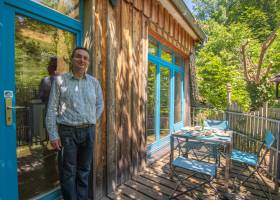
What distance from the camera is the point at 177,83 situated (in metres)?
6.73

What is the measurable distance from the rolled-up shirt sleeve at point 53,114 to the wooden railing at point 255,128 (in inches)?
116

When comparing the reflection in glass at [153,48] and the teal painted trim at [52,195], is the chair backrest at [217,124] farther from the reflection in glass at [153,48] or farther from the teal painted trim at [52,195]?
the teal painted trim at [52,195]

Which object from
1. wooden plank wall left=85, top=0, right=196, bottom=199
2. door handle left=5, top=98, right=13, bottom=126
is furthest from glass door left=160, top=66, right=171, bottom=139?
door handle left=5, top=98, right=13, bottom=126

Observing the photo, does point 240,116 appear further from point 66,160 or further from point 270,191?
point 66,160

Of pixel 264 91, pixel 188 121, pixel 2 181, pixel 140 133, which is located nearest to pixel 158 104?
pixel 140 133

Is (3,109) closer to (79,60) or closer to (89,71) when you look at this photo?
(79,60)

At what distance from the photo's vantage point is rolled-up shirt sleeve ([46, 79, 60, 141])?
1902 mm

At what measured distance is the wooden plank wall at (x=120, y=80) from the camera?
8.70ft

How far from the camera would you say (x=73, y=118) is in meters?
2.03

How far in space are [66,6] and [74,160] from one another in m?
1.81

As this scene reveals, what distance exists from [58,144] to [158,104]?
3.38 meters

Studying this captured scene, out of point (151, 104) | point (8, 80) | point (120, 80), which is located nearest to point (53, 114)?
point (8, 80)

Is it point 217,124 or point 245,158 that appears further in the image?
point 217,124

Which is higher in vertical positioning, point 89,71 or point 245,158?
point 89,71
